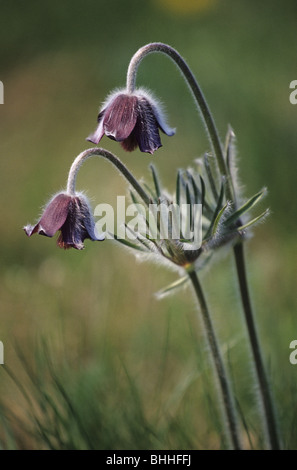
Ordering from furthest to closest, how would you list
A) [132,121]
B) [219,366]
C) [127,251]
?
1. [127,251]
2. [219,366]
3. [132,121]

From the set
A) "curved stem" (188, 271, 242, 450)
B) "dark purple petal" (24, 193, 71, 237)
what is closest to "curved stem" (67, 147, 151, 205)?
"dark purple petal" (24, 193, 71, 237)

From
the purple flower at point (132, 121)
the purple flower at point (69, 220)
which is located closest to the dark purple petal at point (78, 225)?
the purple flower at point (69, 220)

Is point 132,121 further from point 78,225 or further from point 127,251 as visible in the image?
point 127,251

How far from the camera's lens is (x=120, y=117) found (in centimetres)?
105

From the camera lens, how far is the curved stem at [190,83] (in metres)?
1.07

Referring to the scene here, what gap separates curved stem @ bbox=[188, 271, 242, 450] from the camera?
117cm

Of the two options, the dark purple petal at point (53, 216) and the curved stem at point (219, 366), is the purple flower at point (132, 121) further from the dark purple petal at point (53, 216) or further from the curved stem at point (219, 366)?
the curved stem at point (219, 366)

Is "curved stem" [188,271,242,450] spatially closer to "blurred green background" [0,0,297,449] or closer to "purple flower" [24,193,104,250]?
"blurred green background" [0,0,297,449]

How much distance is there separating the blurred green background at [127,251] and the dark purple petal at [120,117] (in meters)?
0.16

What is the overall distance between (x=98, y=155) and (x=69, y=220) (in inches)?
4.8

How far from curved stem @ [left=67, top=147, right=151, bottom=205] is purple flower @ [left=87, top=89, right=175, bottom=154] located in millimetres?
29

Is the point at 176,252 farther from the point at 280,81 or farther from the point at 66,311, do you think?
the point at 280,81

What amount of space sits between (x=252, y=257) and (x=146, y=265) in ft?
1.23

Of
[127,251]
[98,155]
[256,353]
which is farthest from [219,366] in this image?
[98,155]
